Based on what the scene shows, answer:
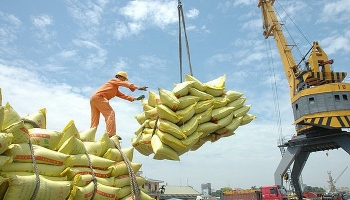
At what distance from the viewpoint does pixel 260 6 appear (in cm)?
2934

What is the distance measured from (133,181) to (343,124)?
20381 mm

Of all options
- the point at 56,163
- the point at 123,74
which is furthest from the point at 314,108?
the point at 56,163

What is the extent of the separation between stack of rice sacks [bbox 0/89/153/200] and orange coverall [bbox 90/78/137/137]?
1.03 meters

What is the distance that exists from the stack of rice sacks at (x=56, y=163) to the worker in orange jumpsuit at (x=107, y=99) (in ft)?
3.42

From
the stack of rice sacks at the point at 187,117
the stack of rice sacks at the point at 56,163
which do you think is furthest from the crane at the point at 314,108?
the stack of rice sacks at the point at 56,163

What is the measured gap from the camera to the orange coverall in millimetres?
4406

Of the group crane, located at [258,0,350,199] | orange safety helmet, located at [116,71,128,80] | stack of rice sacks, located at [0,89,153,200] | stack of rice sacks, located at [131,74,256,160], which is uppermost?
crane, located at [258,0,350,199]

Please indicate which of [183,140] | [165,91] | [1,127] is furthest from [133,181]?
[1,127]

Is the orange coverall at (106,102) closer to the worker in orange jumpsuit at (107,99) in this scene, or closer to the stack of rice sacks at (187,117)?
the worker in orange jumpsuit at (107,99)

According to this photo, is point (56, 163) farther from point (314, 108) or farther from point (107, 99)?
point (314, 108)

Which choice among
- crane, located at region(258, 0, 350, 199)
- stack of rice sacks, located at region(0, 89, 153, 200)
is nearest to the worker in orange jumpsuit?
stack of rice sacks, located at region(0, 89, 153, 200)

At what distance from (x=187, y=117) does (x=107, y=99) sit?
4.59ft

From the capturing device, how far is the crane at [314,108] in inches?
799

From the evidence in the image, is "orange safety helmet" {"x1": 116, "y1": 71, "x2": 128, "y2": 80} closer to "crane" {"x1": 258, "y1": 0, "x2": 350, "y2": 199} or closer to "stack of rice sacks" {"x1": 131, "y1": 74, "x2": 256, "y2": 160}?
"stack of rice sacks" {"x1": 131, "y1": 74, "x2": 256, "y2": 160}
